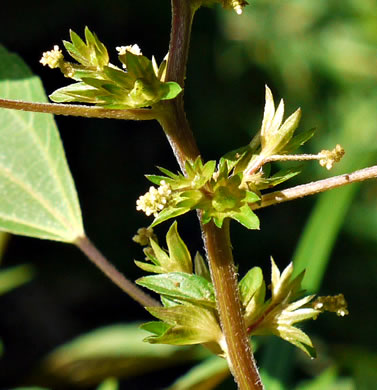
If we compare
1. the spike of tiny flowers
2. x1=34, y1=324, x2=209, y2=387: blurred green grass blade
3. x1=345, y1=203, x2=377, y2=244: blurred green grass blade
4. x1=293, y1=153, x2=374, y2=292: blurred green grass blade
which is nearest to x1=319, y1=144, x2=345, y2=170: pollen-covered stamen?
the spike of tiny flowers

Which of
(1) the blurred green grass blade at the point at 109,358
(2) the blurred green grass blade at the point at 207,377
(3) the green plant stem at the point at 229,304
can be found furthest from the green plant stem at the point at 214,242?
(1) the blurred green grass blade at the point at 109,358

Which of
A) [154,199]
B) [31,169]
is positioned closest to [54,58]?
[154,199]

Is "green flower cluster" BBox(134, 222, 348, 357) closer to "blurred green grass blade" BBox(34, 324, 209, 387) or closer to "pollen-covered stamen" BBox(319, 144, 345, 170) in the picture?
"pollen-covered stamen" BBox(319, 144, 345, 170)

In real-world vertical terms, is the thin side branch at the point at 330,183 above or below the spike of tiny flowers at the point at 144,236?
below

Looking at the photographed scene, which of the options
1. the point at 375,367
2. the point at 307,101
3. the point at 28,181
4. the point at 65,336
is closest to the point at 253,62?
the point at 307,101

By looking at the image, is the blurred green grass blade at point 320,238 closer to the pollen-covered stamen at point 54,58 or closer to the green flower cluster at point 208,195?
the green flower cluster at point 208,195

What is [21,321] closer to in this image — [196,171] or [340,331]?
[340,331]

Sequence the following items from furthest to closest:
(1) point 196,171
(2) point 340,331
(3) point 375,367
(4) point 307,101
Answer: (4) point 307,101
(2) point 340,331
(3) point 375,367
(1) point 196,171

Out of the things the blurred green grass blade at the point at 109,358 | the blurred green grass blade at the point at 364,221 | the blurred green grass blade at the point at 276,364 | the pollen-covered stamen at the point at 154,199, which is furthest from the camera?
the blurred green grass blade at the point at 364,221
